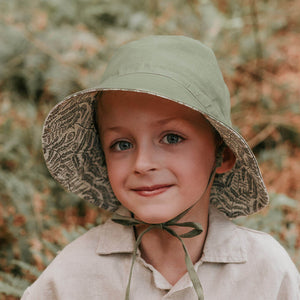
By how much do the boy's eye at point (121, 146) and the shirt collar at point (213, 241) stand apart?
1.15 feet

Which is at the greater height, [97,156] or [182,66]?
[182,66]

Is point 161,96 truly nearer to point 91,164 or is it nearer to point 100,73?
point 91,164

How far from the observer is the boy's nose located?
4.26ft

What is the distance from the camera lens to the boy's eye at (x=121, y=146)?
143 cm

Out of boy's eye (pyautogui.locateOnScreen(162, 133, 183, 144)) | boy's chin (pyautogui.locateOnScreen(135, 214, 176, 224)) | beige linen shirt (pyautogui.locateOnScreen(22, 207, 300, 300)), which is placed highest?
boy's eye (pyautogui.locateOnScreen(162, 133, 183, 144))

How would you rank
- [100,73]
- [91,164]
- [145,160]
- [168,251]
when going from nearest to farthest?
[145,160], [168,251], [91,164], [100,73]

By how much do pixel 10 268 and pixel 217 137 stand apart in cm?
178

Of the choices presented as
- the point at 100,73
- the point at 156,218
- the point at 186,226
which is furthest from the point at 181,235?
the point at 100,73

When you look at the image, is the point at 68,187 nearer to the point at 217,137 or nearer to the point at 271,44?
the point at 217,137

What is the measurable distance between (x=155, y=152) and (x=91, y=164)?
458 millimetres

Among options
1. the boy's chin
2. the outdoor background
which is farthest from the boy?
the outdoor background

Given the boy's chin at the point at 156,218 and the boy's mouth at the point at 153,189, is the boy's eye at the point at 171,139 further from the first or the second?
the boy's chin at the point at 156,218

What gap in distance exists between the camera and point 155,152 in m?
1.33

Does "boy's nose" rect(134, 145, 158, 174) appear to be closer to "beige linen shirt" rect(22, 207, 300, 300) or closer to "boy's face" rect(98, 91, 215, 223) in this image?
"boy's face" rect(98, 91, 215, 223)
